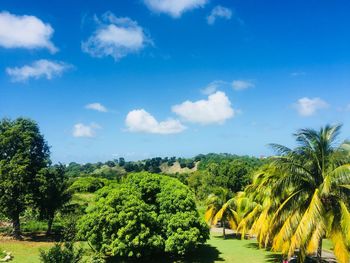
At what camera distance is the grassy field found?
2400 cm

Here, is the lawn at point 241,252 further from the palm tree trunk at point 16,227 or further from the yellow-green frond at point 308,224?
the palm tree trunk at point 16,227

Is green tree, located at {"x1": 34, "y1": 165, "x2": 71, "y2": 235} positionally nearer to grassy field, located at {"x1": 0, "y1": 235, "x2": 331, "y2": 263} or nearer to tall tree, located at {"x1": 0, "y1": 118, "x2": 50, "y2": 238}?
tall tree, located at {"x1": 0, "y1": 118, "x2": 50, "y2": 238}

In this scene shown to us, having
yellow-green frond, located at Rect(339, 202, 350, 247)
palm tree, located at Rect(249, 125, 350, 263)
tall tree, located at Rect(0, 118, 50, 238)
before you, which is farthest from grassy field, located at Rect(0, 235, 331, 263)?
yellow-green frond, located at Rect(339, 202, 350, 247)

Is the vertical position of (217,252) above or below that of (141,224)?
below

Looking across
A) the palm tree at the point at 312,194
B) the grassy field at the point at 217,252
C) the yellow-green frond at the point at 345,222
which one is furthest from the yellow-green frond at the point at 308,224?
the grassy field at the point at 217,252

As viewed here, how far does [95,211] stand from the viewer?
23.0 m

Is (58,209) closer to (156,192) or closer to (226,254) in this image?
(156,192)

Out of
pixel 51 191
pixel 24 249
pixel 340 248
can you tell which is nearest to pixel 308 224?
pixel 340 248

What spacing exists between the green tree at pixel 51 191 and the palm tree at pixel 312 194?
2054cm

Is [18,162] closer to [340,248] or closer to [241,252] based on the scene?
[241,252]

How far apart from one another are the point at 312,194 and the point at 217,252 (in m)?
12.2

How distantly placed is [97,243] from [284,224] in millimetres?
12182

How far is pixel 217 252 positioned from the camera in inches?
1025

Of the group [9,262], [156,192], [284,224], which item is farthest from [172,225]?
[9,262]
